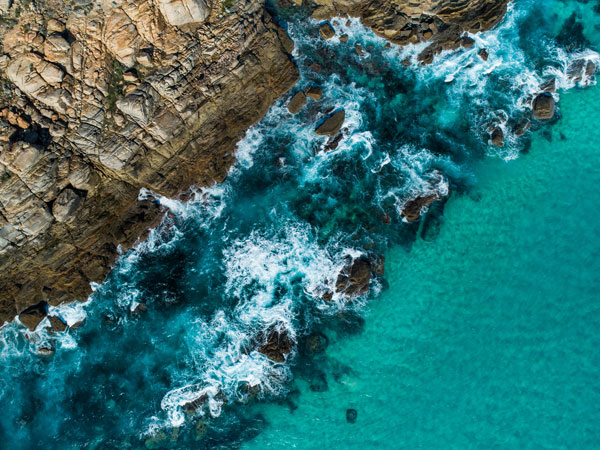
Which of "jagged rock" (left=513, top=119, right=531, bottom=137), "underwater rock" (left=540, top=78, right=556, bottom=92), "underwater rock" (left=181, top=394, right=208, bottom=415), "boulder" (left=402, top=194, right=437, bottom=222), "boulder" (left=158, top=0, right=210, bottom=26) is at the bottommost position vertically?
Answer: "underwater rock" (left=181, top=394, right=208, bottom=415)

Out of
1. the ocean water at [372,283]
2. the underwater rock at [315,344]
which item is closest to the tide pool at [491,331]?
the ocean water at [372,283]

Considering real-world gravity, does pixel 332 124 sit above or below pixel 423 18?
below

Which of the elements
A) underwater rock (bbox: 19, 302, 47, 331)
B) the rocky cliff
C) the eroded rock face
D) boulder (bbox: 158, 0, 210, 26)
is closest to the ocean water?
underwater rock (bbox: 19, 302, 47, 331)

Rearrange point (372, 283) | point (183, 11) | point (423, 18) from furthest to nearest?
point (372, 283)
point (423, 18)
point (183, 11)

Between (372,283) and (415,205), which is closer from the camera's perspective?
(415,205)

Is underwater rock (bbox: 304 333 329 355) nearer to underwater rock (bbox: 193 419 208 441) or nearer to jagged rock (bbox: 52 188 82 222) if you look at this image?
underwater rock (bbox: 193 419 208 441)

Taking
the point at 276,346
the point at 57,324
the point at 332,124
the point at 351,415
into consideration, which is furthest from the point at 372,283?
the point at 57,324

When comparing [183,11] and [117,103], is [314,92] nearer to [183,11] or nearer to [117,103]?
[183,11]
